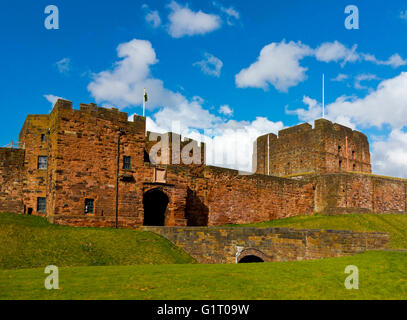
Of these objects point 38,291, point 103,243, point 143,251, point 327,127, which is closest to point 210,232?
point 143,251

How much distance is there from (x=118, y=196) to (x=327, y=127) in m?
26.2

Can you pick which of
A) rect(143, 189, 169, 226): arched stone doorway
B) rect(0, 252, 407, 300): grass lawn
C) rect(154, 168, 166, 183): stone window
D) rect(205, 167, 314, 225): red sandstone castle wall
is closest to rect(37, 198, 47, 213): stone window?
rect(143, 189, 169, 226): arched stone doorway

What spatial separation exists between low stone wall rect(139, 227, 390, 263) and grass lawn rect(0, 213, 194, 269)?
91 centimetres

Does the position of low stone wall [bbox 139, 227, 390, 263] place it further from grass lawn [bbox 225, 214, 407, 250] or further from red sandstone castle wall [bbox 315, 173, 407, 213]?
red sandstone castle wall [bbox 315, 173, 407, 213]

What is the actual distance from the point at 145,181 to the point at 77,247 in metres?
8.26

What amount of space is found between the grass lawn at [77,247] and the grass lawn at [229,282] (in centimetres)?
371

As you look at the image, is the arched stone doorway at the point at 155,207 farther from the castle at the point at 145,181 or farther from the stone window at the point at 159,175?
the stone window at the point at 159,175

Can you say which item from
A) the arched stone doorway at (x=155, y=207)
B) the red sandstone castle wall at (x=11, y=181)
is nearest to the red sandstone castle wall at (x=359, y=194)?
the arched stone doorway at (x=155, y=207)

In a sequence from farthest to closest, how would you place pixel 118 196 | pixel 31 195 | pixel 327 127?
1. pixel 327 127
2. pixel 31 195
3. pixel 118 196

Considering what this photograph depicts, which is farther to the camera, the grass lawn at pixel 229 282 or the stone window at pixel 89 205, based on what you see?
the stone window at pixel 89 205

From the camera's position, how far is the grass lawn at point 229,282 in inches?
358

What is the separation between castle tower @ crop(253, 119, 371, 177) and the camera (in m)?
40.3
